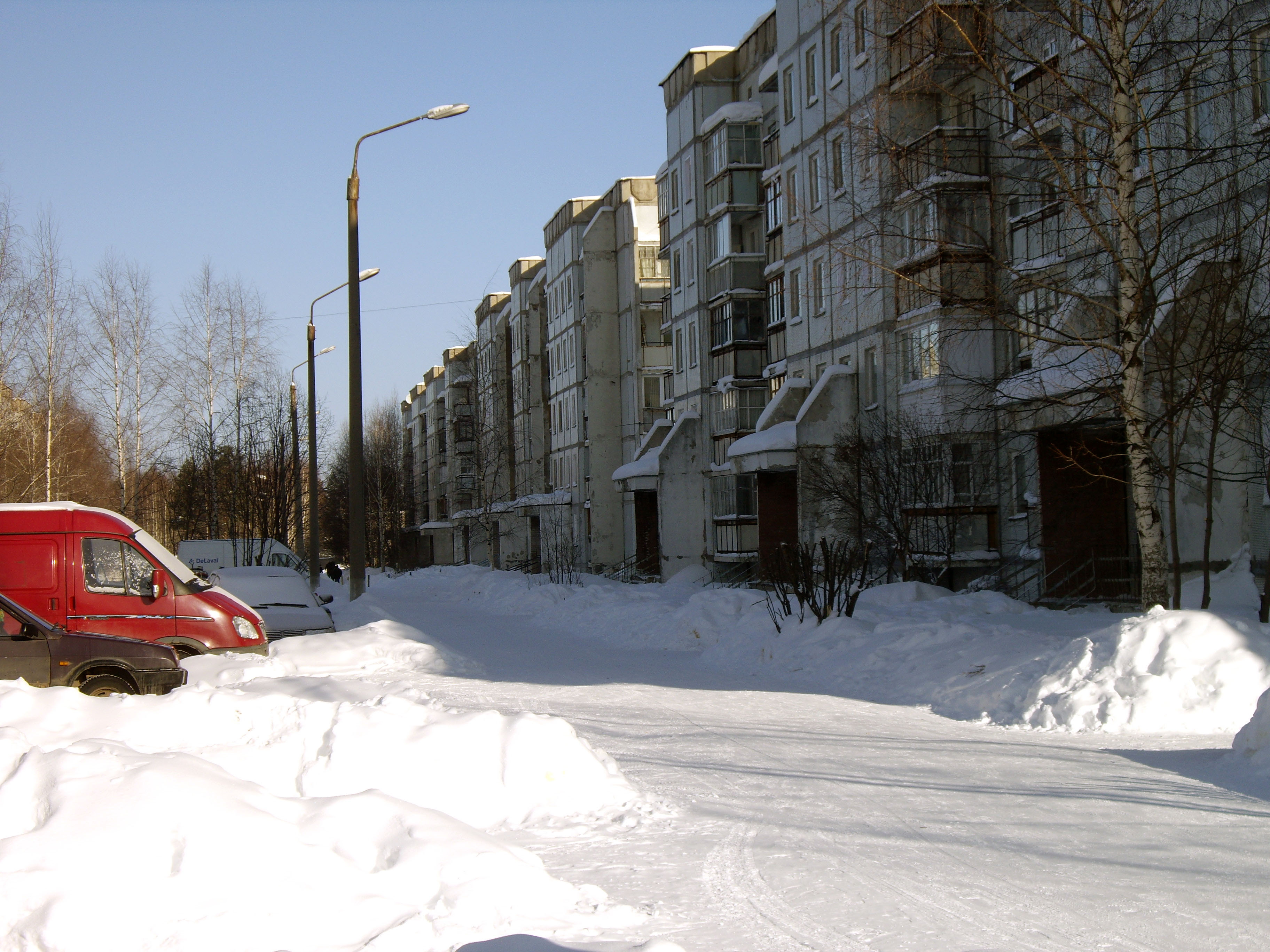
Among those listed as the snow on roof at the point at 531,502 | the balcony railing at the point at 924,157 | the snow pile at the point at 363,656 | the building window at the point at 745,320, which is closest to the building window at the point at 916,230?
the balcony railing at the point at 924,157

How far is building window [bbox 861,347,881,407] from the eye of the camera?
30969 mm

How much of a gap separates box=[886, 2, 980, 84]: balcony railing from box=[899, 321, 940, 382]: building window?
12823 millimetres

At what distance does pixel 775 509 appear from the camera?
35.0m

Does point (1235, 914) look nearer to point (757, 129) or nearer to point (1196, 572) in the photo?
point (1196, 572)

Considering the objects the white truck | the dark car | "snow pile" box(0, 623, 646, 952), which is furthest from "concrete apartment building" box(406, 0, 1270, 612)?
the white truck

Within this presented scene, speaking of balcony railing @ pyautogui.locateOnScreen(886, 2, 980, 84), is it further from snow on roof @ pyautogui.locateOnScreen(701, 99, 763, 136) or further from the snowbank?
snow on roof @ pyautogui.locateOnScreen(701, 99, 763, 136)

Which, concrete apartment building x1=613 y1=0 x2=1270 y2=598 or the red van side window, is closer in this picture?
the red van side window

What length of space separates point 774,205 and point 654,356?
1786 centimetres

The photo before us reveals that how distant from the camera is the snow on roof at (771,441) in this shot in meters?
31.4

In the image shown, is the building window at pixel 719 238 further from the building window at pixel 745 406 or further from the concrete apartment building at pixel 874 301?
the building window at pixel 745 406

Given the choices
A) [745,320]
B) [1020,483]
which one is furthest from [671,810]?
[745,320]

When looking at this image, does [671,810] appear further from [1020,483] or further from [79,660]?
[1020,483]

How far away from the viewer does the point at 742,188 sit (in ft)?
132

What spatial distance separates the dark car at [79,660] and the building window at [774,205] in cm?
2995
